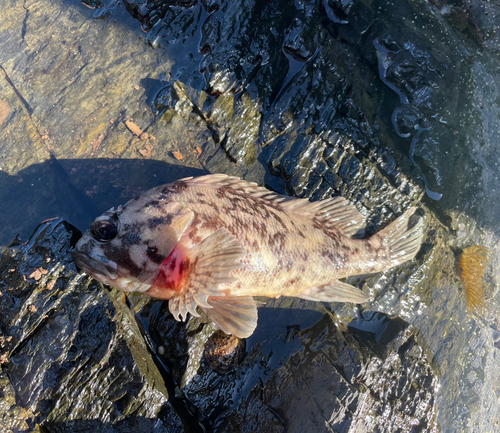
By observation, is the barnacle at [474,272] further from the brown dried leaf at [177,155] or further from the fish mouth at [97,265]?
the fish mouth at [97,265]

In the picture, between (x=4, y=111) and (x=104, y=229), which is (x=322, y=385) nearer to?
(x=104, y=229)

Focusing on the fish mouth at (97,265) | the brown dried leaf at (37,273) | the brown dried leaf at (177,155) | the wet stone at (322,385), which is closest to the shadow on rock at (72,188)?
the brown dried leaf at (177,155)

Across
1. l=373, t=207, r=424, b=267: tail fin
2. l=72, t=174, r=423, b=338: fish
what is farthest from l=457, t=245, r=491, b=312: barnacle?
l=72, t=174, r=423, b=338: fish

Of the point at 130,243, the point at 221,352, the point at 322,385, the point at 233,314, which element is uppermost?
the point at 130,243

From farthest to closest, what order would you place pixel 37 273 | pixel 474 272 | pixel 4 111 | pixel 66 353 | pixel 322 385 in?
pixel 474 272, pixel 4 111, pixel 322 385, pixel 37 273, pixel 66 353

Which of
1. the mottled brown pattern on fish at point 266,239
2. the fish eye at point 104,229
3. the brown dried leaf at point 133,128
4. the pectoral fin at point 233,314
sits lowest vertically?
the pectoral fin at point 233,314

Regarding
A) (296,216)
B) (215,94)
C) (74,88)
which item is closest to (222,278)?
(296,216)

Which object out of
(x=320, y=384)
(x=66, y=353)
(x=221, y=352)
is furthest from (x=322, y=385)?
(x=66, y=353)
